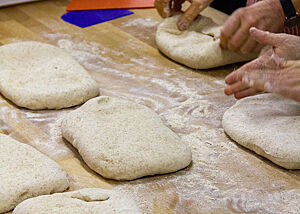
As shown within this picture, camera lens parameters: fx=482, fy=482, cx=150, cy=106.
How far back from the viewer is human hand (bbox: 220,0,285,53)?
2.03 meters

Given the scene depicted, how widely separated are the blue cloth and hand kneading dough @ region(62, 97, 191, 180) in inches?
38.7

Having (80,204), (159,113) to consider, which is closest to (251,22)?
(159,113)

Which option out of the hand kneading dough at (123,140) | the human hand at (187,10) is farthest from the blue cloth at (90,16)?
the hand kneading dough at (123,140)

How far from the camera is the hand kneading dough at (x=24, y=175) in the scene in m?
1.44

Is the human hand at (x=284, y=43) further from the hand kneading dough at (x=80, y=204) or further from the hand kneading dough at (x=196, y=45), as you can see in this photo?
the hand kneading dough at (x=80, y=204)

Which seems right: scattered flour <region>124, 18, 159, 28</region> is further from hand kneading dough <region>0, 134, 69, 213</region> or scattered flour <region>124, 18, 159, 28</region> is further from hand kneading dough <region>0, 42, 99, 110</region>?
hand kneading dough <region>0, 134, 69, 213</region>

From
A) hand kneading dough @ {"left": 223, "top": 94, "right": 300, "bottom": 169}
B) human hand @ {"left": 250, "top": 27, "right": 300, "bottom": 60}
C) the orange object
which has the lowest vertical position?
hand kneading dough @ {"left": 223, "top": 94, "right": 300, "bottom": 169}

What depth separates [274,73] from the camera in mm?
1663

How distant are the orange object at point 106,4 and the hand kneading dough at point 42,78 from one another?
0.67m

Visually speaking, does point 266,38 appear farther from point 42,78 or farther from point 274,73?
point 42,78

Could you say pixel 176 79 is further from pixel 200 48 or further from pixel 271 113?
pixel 271 113

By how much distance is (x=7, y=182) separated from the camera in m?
1.46

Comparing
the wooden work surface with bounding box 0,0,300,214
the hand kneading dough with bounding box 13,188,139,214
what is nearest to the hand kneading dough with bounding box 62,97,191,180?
the wooden work surface with bounding box 0,0,300,214

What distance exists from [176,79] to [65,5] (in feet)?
3.53
